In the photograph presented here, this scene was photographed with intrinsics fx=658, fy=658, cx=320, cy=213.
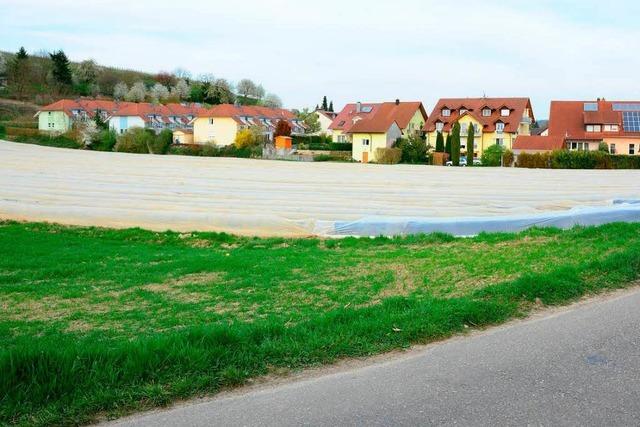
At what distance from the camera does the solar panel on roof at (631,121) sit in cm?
6412

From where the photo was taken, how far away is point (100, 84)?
11319cm

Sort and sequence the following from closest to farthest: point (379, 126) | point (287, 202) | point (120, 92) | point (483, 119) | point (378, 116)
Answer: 1. point (287, 202)
2. point (379, 126)
3. point (483, 119)
4. point (378, 116)
5. point (120, 92)

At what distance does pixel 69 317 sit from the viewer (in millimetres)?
6691

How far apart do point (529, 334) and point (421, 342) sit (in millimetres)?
→ 978

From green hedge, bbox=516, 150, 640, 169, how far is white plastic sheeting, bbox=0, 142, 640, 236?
→ 2077 centimetres

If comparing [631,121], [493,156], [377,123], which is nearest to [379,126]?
[377,123]

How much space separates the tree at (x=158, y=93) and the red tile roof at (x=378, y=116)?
122 ft

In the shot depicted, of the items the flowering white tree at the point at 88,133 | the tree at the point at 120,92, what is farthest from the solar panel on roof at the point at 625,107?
the tree at the point at 120,92

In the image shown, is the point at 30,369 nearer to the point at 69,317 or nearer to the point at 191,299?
the point at 69,317

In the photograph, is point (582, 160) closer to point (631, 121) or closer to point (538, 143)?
point (538, 143)

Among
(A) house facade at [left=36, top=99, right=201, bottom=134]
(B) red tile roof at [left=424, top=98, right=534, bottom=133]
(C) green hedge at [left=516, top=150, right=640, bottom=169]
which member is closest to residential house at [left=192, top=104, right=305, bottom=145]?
(A) house facade at [left=36, top=99, right=201, bottom=134]

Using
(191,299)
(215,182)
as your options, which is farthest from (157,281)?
(215,182)

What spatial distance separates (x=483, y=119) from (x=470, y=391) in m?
68.9

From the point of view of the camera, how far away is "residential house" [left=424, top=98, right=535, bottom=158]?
69062 mm
